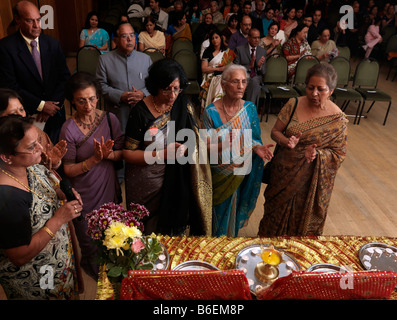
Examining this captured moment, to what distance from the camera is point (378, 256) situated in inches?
71.9

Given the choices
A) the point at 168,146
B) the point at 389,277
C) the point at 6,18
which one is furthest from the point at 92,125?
the point at 6,18

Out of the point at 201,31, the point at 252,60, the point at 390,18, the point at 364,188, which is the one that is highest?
the point at 390,18

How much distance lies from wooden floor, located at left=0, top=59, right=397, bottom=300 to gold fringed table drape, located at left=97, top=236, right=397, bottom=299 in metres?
1.05

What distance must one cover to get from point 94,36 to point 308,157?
4.36 metres

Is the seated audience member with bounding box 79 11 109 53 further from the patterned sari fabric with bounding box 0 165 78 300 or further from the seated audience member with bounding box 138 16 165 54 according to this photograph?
the patterned sari fabric with bounding box 0 165 78 300

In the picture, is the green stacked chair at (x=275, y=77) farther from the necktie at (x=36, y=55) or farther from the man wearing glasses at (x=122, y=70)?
the necktie at (x=36, y=55)

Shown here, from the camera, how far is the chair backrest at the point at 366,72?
5.54m

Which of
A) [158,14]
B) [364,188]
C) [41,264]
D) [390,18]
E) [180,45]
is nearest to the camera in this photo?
[41,264]

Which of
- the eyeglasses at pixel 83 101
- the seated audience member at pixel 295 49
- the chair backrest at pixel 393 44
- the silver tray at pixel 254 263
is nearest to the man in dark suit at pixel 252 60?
the seated audience member at pixel 295 49

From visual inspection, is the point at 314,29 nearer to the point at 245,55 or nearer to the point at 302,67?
the point at 302,67

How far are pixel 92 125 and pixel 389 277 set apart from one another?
5.86 feet

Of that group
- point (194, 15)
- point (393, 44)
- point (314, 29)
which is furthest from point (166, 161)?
point (393, 44)

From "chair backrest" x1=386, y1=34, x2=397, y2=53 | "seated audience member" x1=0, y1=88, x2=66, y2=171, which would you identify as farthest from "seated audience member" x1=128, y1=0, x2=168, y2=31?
"seated audience member" x1=0, y1=88, x2=66, y2=171

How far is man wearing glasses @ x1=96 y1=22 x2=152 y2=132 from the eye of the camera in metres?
3.19
